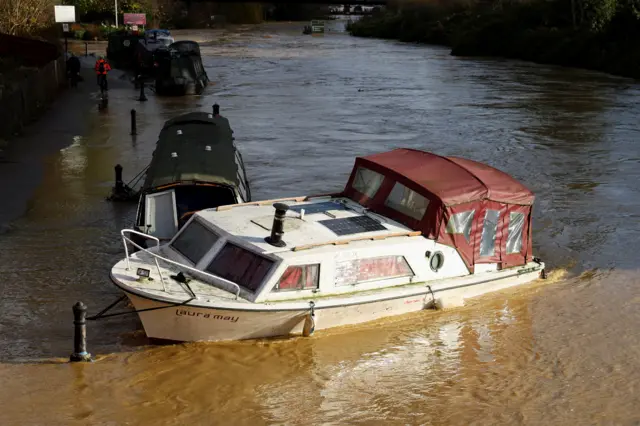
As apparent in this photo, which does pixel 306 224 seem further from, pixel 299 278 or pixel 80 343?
pixel 80 343

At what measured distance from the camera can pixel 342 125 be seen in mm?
38188

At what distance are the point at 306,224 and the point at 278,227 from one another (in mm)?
1291

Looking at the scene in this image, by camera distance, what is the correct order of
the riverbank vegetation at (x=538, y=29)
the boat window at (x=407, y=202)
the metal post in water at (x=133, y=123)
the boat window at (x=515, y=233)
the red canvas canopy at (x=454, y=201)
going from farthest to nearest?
1. the riverbank vegetation at (x=538, y=29)
2. the metal post in water at (x=133, y=123)
3. the boat window at (x=515, y=233)
4. the boat window at (x=407, y=202)
5. the red canvas canopy at (x=454, y=201)

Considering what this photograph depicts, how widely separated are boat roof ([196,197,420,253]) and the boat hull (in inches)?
41.7

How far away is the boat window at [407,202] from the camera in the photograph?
16.4m

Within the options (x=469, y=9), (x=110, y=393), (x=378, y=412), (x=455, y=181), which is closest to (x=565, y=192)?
(x=455, y=181)

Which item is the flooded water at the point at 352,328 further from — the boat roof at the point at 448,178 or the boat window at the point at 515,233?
→ the boat roof at the point at 448,178

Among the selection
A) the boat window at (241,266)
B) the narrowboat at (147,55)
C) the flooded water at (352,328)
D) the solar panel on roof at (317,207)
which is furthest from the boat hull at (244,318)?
the narrowboat at (147,55)

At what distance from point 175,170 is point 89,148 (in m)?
13.7

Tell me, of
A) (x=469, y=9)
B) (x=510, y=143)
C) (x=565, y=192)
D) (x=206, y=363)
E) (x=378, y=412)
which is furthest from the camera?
(x=469, y=9)

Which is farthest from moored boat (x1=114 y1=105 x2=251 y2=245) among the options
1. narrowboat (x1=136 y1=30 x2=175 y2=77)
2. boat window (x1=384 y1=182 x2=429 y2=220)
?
narrowboat (x1=136 y1=30 x2=175 y2=77)

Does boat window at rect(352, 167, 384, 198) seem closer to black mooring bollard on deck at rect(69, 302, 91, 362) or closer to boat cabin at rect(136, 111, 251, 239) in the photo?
boat cabin at rect(136, 111, 251, 239)

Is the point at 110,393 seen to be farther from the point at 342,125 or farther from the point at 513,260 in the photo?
the point at 342,125

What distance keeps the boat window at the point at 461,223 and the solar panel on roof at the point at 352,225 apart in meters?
1.20
